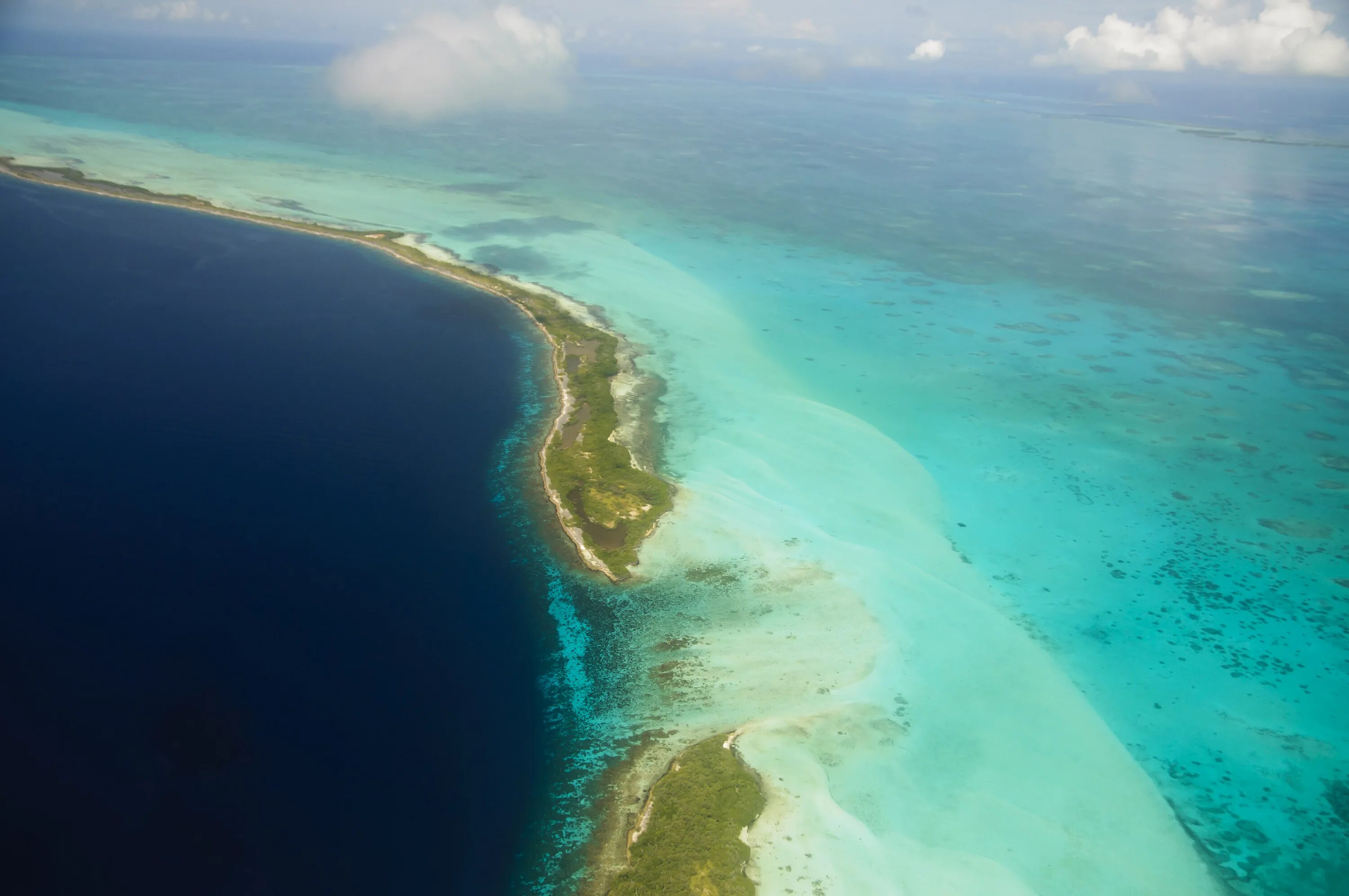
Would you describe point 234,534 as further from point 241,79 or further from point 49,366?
point 241,79

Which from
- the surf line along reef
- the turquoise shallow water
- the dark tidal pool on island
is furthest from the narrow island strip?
the surf line along reef

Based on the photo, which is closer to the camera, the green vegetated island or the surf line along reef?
the green vegetated island

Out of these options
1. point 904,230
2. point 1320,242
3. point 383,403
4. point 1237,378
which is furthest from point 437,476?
point 1320,242

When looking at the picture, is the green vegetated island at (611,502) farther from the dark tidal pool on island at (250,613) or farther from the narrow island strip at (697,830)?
the dark tidal pool on island at (250,613)

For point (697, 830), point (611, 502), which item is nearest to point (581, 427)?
point (611, 502)

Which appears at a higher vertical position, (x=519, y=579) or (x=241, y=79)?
(x=241, y=79)

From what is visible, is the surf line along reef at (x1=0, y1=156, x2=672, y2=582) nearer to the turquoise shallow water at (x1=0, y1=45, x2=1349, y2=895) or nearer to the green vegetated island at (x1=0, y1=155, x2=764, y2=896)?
the green vegetated island at (x1=0, y1=155, x2=764, y2=896)
